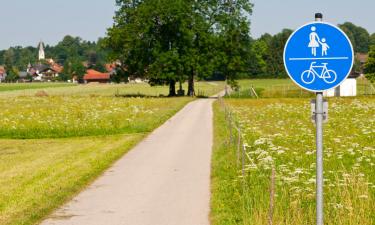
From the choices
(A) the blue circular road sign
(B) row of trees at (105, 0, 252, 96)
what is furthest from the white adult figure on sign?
(B) row of trees at (105, 0, 252, 96)

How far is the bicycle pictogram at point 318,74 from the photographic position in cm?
655

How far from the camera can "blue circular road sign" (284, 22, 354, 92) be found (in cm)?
650

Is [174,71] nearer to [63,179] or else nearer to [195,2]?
[195,2]

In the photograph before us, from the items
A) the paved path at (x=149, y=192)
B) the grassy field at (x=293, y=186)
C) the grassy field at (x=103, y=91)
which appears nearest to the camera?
the grassy field at (x=293, y=186)

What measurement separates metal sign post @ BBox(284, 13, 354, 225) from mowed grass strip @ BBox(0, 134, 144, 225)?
6.57 metres

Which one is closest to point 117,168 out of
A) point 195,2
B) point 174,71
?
point 174,71

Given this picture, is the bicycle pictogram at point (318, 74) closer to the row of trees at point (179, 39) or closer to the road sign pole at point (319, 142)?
the road sign pole at point (319, 142)

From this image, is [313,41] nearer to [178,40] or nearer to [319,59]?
[319,59]

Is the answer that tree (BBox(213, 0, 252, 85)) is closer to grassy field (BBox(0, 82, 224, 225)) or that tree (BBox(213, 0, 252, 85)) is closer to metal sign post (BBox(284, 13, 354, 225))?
grassy field (BBox(0, 82, 224, 225))

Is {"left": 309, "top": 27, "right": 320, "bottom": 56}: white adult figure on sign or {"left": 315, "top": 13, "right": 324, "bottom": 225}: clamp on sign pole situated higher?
{"left": 309, "top": 27, "right": 320, "bottom": 56}: white adult figure on sign

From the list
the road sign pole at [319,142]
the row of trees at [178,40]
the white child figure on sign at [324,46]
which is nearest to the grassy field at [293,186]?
the road sign pole at [319,142]

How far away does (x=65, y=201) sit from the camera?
1283 cm

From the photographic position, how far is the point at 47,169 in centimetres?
1742

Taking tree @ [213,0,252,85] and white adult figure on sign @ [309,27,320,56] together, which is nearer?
white adult figure on sign @ [309,27,320,56]
